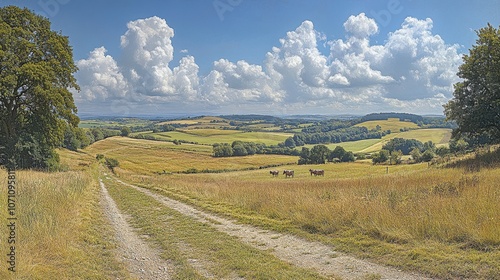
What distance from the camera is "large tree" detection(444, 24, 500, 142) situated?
99.5ft

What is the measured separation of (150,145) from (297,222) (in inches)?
5007

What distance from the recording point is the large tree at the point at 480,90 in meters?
30.3

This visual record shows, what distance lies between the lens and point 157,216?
1310 cm

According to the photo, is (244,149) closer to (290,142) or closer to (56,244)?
(290,142)

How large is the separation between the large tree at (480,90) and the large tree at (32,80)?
38393 mm

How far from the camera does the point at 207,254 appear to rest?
25.5ft

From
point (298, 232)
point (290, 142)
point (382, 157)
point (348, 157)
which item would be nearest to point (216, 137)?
point (290, 142)

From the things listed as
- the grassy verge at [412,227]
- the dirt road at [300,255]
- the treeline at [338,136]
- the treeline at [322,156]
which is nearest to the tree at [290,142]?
the treeline at [338,136]

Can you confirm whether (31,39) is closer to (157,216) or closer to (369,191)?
(157,216)

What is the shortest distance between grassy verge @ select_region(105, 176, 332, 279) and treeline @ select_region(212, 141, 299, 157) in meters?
107

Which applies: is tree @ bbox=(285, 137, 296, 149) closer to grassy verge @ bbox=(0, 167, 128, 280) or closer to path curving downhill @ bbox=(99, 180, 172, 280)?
path curving downhill @ bbox=(99, 180, 172, 280)

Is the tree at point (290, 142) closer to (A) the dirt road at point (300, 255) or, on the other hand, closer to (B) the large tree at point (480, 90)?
(B) the large tree at point (480, 90)

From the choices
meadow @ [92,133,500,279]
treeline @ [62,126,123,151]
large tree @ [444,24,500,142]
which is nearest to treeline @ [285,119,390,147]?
treeline @ [62,126,123,151]

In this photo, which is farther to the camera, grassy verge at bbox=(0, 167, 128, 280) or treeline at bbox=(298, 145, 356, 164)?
treeline at bbox=(298, 145, 356, 164)
